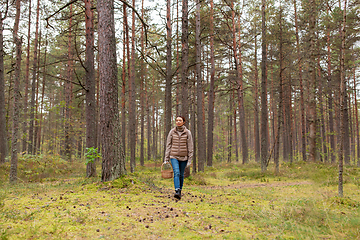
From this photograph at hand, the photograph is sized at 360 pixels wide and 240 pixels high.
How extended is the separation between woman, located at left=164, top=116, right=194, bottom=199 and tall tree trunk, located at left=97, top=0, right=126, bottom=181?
1586 mm

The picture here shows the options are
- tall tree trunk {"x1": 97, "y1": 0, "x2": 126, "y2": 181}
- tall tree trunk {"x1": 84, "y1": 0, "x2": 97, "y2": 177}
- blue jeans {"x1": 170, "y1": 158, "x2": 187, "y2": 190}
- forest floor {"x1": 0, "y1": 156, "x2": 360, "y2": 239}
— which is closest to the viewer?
forest floor {"x1": 0, "y1": 156, "x2": 360, "y2": 239}

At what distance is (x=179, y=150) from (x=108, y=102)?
251cm

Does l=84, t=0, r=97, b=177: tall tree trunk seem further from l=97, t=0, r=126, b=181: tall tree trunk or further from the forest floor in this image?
the forest floor

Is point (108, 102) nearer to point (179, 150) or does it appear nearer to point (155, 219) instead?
point (179, 150)

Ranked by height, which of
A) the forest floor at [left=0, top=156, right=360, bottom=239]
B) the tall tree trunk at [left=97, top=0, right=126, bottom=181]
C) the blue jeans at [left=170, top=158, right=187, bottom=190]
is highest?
the tall tree trunk at [left=97, top=0, right=126, bottom=181]

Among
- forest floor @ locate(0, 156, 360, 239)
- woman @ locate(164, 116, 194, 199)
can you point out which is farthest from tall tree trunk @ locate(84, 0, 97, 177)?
woman @ locate(164, 116, 194, 199)

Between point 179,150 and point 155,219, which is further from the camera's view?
point 179,150

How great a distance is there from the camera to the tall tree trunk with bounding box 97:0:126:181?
641 cm

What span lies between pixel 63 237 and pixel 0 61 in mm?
13656

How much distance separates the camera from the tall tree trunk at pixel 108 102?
6407 mm

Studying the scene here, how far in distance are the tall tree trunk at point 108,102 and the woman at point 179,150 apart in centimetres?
159

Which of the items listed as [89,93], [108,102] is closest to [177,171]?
[108,102]

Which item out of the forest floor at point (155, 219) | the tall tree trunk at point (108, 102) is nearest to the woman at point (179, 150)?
the forest floor at point (155, 219)

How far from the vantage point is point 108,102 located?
6438 mm
